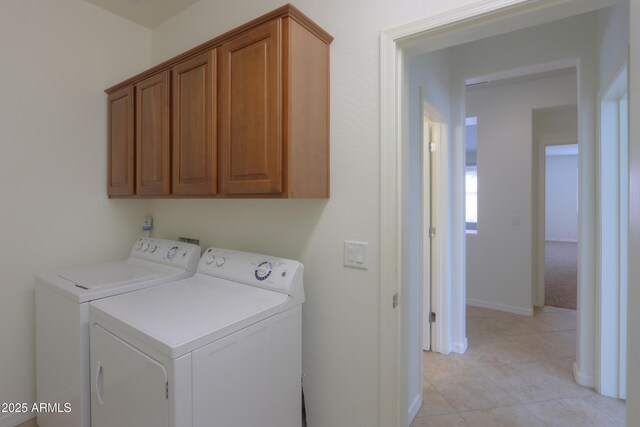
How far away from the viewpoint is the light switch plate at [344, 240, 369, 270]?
144 centimetres

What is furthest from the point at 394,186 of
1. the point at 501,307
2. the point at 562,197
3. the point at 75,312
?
the point at 562,197

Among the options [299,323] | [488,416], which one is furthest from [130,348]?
[488,416]

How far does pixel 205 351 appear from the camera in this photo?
1.06 meters

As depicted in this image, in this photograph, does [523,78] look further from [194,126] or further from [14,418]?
[14,418]

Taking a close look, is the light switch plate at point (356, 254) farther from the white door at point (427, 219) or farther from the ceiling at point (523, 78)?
the ceiling at point (523, 78)

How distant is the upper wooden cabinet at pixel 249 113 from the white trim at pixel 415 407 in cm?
147

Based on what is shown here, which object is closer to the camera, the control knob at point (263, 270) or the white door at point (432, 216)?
the control knob at point (263, 270)

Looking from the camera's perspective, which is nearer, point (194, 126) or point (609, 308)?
point (194, 126)

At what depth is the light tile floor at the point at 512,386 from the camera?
6.44ft

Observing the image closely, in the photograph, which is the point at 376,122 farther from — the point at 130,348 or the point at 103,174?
the point at 103,174

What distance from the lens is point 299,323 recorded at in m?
1.52

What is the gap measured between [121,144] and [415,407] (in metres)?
2.60

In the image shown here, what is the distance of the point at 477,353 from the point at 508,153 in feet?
7.57

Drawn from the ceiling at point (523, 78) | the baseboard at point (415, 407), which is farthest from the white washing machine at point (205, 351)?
→ the ceiling at point (523, 78)
